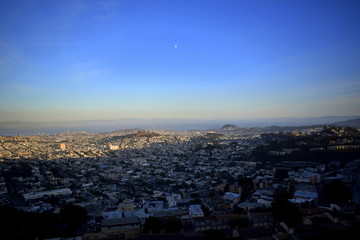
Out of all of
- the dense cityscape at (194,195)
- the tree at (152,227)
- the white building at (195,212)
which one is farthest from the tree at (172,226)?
the white building at (195,212)

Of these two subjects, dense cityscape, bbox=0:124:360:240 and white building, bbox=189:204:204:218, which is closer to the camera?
dense cityscape, bbox=0:124:360:240

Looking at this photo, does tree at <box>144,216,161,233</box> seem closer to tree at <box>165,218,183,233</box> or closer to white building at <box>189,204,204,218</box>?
tree at <box>165,218,183,233</box>

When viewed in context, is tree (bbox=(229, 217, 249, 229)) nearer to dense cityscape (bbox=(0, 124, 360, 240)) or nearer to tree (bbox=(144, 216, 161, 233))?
dense cityscape (bbox=(0, 124, 360, 240))

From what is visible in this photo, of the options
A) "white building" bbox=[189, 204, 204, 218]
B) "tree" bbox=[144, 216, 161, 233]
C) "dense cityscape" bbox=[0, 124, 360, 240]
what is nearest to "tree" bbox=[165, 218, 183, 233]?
"dense cityscape" bbox=[0, 124, 360, 240]

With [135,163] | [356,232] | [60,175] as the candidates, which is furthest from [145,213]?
[135,163]

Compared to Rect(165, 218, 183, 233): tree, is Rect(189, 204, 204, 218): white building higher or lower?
lower

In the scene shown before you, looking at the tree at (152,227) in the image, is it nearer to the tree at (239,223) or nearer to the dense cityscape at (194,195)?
the dense cityscape at (194,195)

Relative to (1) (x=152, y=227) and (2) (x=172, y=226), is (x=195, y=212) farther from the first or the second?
(1) (x=152, y=227)

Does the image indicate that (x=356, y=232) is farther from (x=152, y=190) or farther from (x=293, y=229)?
(x=152, y=190)

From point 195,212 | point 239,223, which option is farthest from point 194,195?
point 239,223
